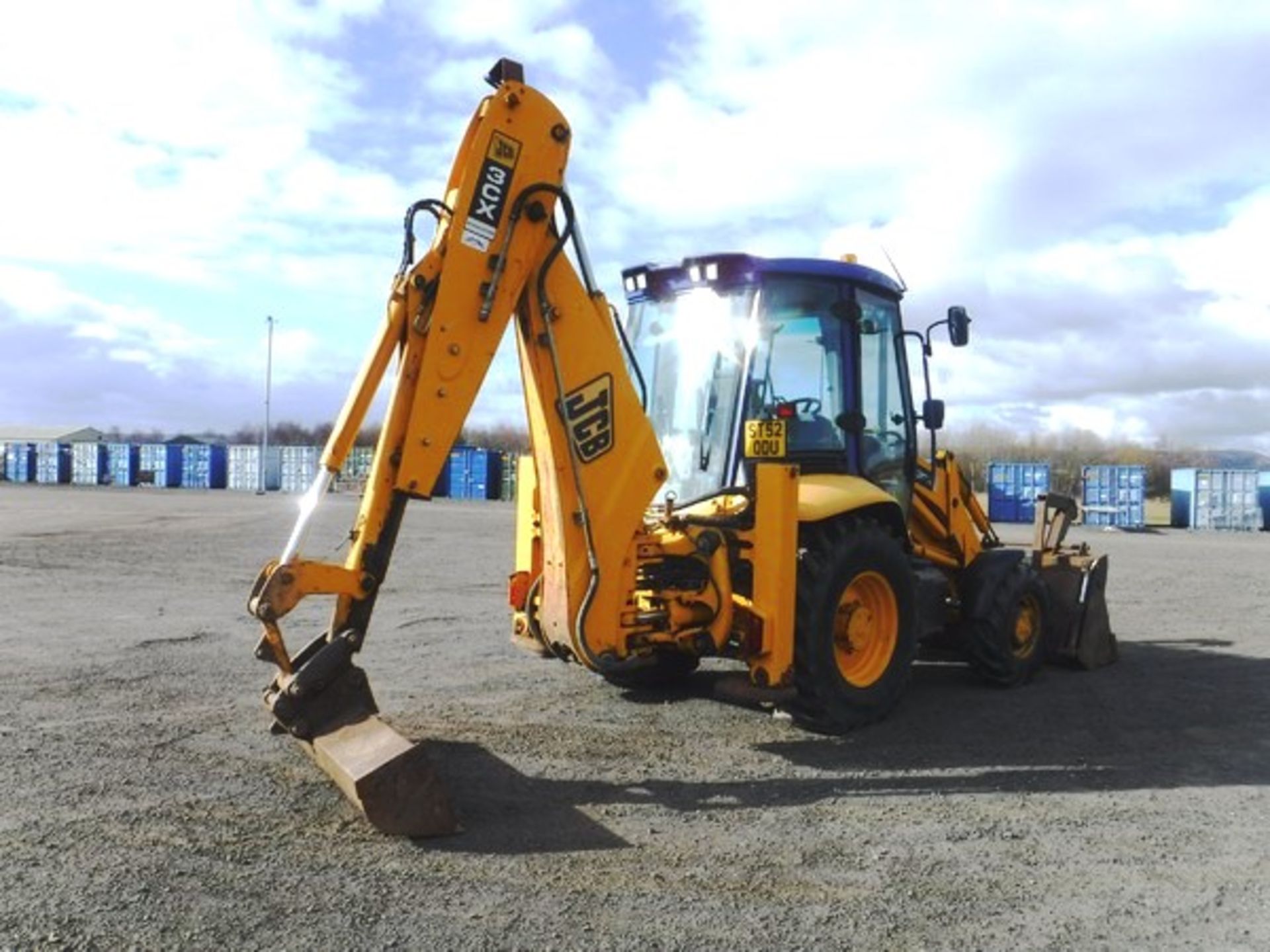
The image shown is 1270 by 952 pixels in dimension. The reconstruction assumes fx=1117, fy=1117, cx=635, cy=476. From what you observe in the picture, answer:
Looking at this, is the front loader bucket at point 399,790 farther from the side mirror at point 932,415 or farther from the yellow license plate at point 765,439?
the side mirror at point 932,415

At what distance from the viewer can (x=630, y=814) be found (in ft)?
16.9

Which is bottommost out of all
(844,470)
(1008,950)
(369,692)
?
(1008,950)

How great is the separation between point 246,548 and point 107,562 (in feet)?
11.1

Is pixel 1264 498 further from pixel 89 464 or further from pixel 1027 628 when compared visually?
pixel 89 464

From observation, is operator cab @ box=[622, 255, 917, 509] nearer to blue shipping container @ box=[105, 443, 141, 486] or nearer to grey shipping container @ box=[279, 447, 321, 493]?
grey shipping container @ box=[279, 447, 321, 493]

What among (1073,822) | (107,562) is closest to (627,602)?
(1073,822)

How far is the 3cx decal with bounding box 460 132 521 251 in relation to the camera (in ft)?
18.1

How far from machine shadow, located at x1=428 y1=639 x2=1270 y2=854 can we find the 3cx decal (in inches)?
107

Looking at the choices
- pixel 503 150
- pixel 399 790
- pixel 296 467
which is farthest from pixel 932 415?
pixel 296 467

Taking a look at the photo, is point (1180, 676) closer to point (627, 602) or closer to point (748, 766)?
point (748, 766)

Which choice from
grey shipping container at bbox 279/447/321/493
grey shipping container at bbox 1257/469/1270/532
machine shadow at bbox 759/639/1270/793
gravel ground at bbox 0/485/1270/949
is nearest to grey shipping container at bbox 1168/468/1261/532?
grey shipping container at bbox 1257/469/1270/532

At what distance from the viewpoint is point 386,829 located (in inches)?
184

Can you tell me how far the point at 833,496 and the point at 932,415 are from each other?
189 cm

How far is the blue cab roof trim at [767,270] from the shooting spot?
22.7 feet
